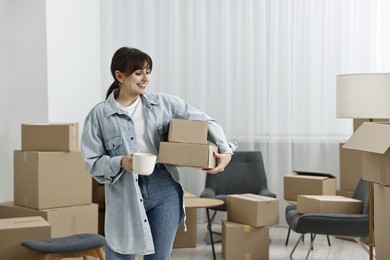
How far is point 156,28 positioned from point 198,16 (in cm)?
44

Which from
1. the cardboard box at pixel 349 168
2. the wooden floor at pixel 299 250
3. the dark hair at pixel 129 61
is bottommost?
the wooden floor at pixel 299 250

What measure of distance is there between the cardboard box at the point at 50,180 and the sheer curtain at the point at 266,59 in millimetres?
2085

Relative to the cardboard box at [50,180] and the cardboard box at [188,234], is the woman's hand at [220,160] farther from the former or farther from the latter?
the cardboard box at [188,234]

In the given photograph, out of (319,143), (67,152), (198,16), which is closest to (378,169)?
(67,152)

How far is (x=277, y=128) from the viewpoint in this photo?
6.52 metres

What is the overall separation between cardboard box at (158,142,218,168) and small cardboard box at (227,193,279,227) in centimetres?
253

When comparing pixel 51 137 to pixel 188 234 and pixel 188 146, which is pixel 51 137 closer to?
pixel 188 234

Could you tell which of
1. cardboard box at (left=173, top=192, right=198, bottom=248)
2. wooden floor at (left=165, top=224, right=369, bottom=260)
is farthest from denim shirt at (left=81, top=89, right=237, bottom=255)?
cardboard box at (left=173, top=192, right=198, bottom=248)

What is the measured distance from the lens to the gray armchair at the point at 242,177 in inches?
240

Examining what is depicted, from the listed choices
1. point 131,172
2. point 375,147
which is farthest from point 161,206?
point 375,147

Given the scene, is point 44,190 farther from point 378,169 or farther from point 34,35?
point 378,169

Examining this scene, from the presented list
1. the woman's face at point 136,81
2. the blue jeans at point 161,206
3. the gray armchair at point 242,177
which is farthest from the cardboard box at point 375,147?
the gray armchair at point 242,177

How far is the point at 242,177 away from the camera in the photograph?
6.14m

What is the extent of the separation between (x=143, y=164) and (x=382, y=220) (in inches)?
64.8
